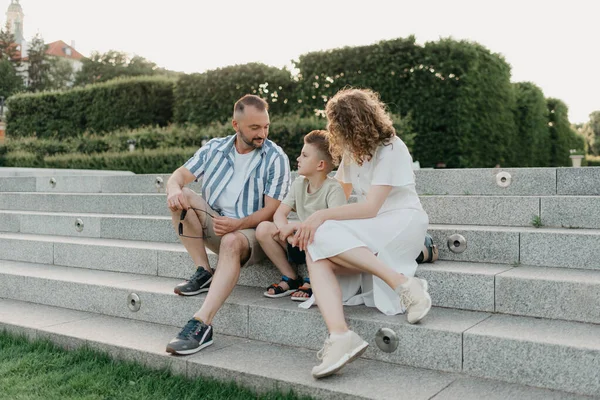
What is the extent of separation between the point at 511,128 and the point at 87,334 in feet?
42.9

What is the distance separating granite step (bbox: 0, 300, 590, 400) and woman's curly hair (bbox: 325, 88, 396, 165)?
1.17 meters

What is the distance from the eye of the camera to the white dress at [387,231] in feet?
10.1

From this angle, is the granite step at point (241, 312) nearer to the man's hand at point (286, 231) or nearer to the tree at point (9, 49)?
the man's hand at point (286, 231)

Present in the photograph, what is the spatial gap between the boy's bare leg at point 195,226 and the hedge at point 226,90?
394 inches

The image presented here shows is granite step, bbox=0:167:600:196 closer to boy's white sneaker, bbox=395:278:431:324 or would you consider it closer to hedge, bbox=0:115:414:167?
boy's white sneaker, bbox=395:278:431:324

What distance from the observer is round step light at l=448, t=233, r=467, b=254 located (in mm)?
3661

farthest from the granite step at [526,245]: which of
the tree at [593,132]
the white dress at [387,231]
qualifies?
the tree at [593,132]

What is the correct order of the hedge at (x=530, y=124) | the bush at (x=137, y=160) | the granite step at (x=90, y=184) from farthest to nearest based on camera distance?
the hedge at (x=530, y=124) → the bush at (x=137, y=160) → the granite step at (x=90, y=184)

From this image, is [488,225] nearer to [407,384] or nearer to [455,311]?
[455,311]

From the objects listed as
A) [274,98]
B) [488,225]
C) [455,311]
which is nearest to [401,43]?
[274,98]

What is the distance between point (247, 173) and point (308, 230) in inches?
39.2

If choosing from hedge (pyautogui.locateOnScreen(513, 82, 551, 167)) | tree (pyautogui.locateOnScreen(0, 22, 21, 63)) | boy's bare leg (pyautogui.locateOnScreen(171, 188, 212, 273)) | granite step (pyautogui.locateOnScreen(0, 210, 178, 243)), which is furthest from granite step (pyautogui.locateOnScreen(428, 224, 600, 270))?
tree (pyautogui.locateOnScreen(0, 22, 21, 63))

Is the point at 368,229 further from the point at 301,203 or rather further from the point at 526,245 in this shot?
the point at 526,245

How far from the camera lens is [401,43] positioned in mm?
12273
